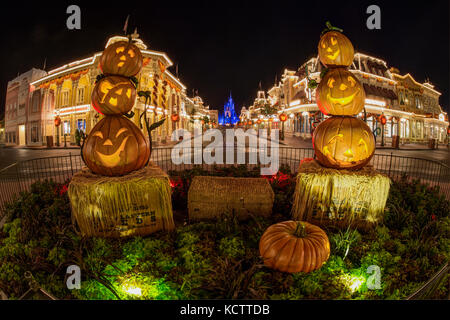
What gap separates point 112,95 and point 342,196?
393cm

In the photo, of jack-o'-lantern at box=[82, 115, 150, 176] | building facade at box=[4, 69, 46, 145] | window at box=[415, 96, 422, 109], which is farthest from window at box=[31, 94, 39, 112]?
window at box=[415, 96, 422, 109]

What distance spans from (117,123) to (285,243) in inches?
118

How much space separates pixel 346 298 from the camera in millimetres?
2428

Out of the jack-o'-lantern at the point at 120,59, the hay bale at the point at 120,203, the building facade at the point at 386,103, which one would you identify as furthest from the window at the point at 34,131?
the building facade at the point at 386,103

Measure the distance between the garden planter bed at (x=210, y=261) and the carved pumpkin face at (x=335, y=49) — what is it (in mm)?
2774

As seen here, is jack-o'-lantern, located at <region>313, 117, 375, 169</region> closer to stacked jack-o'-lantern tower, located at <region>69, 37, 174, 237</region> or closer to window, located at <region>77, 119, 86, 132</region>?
stacked jack-o'-lantern tower, located at <region>69, 37, 174, 237</region>

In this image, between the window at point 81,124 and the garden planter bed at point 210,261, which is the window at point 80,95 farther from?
the garden planter bed at point 210,261

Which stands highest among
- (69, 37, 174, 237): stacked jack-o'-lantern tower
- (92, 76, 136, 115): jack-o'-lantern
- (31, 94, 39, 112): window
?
(31, 94, 39, 112): window

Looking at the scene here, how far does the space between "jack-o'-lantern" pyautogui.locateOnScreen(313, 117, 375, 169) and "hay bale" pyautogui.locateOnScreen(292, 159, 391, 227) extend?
20 cm

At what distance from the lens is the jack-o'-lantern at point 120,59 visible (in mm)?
3623

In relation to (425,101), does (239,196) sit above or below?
below

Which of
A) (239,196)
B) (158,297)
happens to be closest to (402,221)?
(239,196)

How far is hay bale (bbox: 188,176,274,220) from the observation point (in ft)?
12.7

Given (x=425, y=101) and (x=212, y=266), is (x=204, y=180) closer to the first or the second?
(x=212, y=266)
